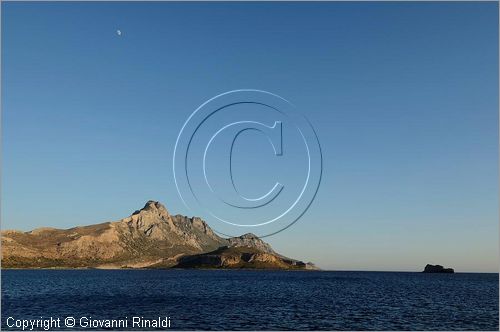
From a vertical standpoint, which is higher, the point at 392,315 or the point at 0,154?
the point at 0,154

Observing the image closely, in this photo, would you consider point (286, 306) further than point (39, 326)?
Yes

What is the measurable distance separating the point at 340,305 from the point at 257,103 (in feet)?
237

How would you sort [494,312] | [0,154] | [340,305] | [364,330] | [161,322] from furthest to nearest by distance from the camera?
[340,305] < [494,312] < [161,322] < [364,330] < [0,154]

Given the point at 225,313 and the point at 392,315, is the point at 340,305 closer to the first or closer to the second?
the point at 392,315

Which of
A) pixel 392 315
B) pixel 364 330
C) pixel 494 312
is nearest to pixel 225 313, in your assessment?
pixel 364 330

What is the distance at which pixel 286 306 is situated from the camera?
9619 centimetres

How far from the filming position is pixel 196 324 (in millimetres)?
69375

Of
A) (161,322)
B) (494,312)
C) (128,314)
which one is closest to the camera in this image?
(161,322)

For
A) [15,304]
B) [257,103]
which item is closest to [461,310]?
[257,103]

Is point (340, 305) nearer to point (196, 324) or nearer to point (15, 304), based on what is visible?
point (196, 324)

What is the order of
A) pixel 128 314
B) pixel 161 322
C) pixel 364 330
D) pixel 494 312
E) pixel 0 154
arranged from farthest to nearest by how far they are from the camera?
pixel 494 312 → pixel 128 314 → pixel 161 322 → pixel 364 330 → pixel 0 154

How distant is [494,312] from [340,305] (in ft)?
112

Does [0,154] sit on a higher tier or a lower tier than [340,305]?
higher

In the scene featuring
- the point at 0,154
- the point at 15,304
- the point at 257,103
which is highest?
the point at 257,103
